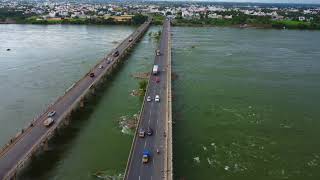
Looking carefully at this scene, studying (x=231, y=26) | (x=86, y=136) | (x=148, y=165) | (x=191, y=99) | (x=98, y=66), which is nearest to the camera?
(x=148, y=165)

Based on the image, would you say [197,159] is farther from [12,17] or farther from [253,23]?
[12,17]

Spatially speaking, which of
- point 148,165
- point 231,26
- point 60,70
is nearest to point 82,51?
point 60,70

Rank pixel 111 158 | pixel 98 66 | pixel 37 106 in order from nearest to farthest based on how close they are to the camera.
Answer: pixel 111 158 < pixel 37 106 < pixel 98 66

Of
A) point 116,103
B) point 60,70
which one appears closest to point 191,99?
point 116,103

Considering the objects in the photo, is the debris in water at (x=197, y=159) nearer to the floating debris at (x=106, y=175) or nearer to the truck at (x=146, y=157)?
the truck at (x=146, y=157)

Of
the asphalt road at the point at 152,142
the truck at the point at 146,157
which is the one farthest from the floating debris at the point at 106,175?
the truck at the point at 146,157

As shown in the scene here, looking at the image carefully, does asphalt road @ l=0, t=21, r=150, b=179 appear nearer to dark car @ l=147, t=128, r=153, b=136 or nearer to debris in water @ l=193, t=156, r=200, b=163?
dark car @ l=147, t=128, r=153, b=136

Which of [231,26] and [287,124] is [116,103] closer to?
[287,124]

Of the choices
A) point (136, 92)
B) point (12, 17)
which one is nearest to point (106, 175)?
point (136, 92)

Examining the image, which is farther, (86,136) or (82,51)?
Result: (82,51)
